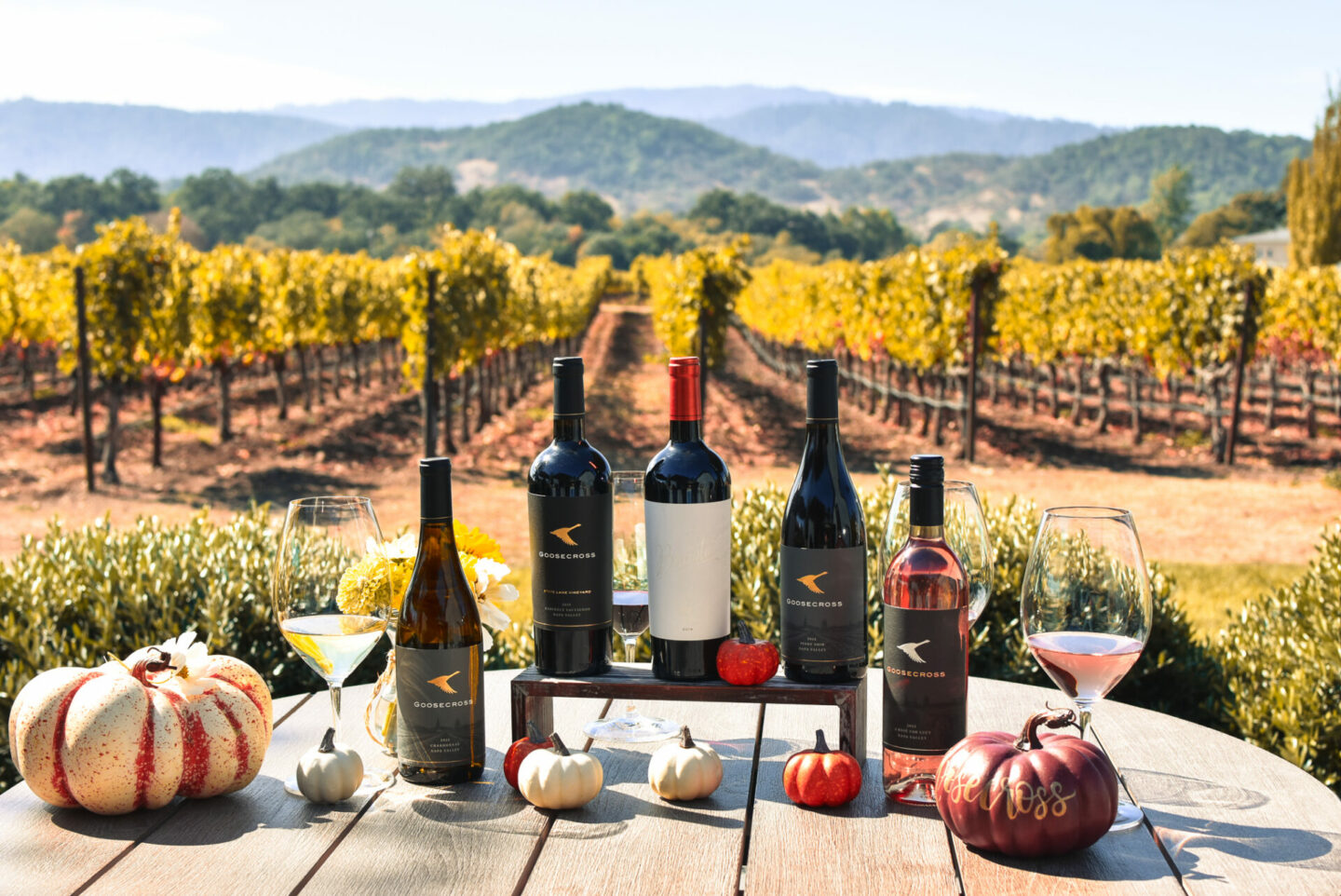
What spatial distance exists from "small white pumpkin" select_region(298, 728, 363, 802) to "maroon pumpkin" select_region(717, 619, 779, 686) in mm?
609

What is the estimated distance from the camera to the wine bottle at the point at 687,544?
5.58 ft

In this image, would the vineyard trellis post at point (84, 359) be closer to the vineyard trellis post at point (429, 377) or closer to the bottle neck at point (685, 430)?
the vineyard trellis post at point (429, 377)

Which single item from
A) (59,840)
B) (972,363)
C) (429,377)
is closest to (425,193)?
(429,377)

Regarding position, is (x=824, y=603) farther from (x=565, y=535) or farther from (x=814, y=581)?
(x=565, y=535)

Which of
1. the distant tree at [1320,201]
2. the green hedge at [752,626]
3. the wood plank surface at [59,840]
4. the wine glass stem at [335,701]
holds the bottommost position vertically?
the green hedge at [752,626]

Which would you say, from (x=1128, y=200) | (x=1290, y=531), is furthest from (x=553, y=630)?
(x=1128, y=200)

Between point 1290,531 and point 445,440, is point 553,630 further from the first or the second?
point 445,440

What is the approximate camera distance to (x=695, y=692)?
1720mm

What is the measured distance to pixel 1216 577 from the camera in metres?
8.47

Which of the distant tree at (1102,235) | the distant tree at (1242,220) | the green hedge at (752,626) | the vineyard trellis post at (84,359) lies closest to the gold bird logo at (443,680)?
the green hedge at (752,626)

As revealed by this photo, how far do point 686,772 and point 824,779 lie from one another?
0.69 feet

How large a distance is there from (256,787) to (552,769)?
53 centimetres

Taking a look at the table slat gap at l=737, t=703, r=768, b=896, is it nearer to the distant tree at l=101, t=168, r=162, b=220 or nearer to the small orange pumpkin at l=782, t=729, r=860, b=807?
the small orange pumpkin at l=782, t=729, r=860, b=807

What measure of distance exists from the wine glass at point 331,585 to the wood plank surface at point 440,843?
131 mm
